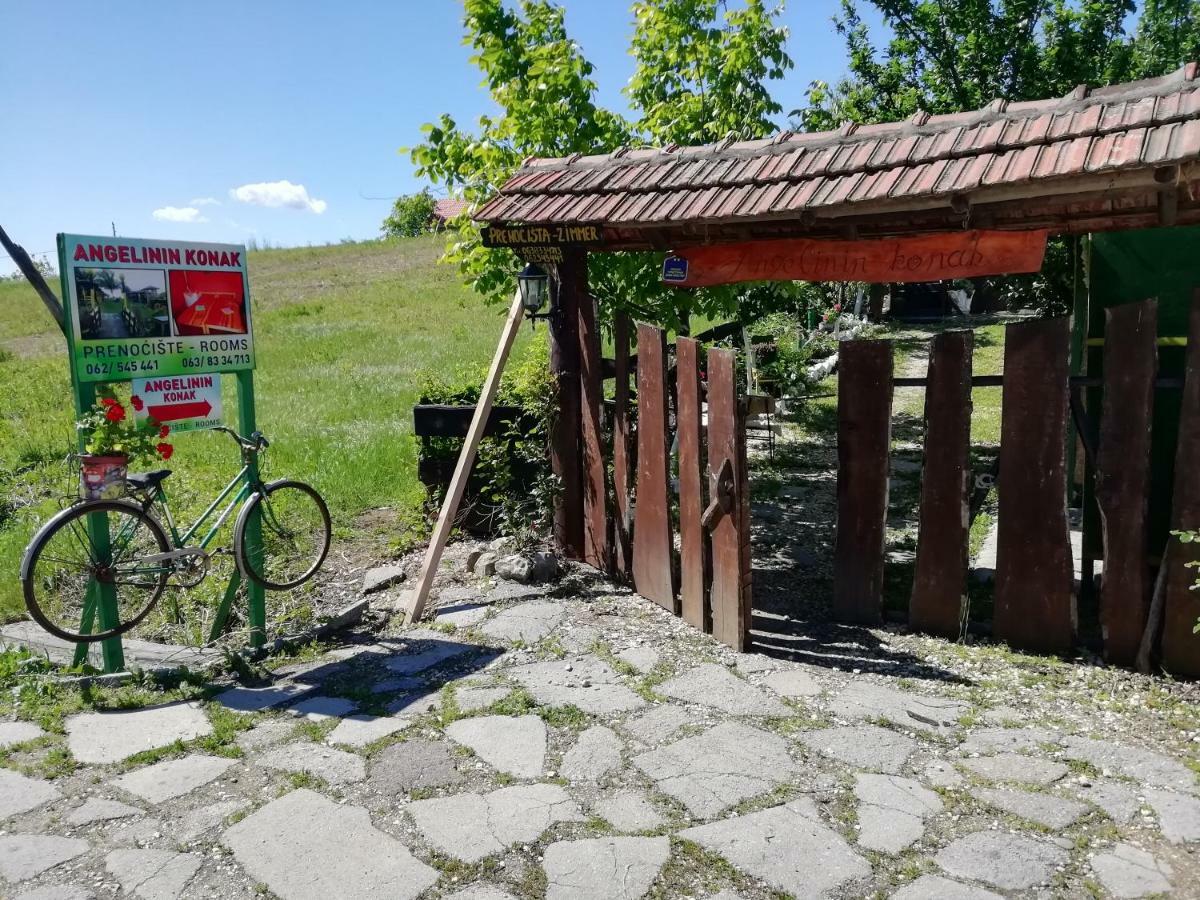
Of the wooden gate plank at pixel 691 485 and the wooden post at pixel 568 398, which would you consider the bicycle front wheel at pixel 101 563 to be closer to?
the wooden post at pixel 568 398

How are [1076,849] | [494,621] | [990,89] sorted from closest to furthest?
1. [1076,849]
2. [494,621]
3. [990,89]

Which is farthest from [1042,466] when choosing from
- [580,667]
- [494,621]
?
[494,621]

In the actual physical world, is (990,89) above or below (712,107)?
above

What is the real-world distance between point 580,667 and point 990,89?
13392 millimetres

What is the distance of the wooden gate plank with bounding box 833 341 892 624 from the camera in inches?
205

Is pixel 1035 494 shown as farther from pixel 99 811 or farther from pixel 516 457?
Result: pixel 99 811

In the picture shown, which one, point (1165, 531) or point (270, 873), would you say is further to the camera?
point (1165, 531)

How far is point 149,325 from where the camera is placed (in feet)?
16.6

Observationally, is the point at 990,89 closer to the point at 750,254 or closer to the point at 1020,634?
the point at 750,254

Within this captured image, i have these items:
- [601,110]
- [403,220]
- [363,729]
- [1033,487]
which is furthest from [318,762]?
[403,220]

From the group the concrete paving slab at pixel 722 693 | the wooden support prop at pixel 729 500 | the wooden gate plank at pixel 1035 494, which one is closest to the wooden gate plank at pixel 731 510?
the wooden support prop at pixel 729 500

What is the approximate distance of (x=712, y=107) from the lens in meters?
8.98

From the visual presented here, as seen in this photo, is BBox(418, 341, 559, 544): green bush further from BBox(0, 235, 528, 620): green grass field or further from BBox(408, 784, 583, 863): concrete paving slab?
BBox(408, 784, 583, 863): concrete paving slab

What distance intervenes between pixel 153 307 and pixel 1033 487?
4655mm
